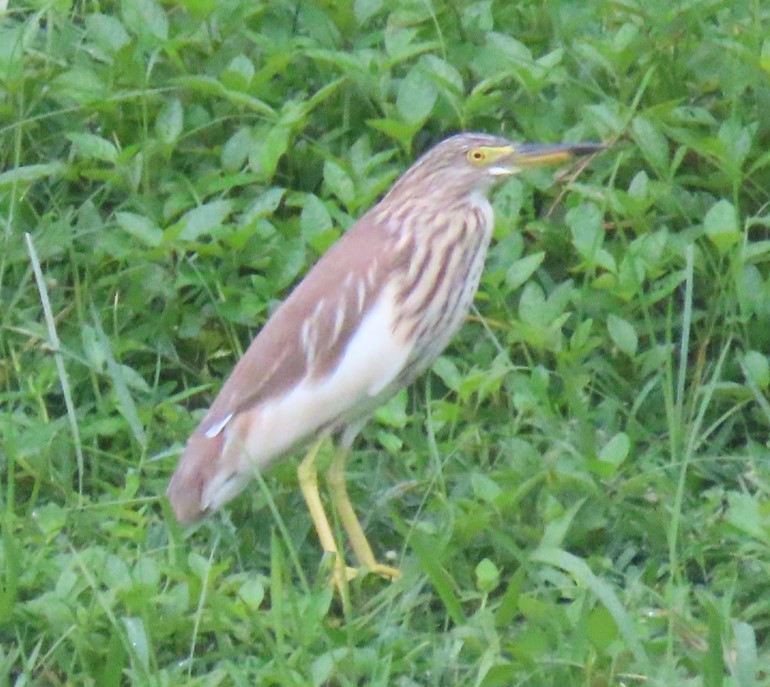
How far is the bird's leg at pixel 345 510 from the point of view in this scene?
14.8 feet

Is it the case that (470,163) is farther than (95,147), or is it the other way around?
(95,147)

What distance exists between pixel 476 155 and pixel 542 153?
14 centimetres

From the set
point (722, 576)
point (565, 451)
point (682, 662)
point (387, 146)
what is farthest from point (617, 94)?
point (682, 662)

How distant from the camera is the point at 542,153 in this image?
4.67 metres

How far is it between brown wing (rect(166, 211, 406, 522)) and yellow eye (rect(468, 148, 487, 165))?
283mm

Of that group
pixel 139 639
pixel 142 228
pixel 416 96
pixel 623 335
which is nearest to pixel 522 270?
pixel 623 335

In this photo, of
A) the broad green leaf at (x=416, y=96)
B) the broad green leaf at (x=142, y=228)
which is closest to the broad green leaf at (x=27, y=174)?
the broad green leaf at (x=142, y=228)

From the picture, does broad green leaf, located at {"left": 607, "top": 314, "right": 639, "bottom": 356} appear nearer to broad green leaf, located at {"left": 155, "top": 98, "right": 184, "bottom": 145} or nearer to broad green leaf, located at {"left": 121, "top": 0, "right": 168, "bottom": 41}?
broad green leaf, located at {"left": 155, "top": 98, "right": 184, "bottom": 145}

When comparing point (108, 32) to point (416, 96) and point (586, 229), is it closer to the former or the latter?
point (416, 96)

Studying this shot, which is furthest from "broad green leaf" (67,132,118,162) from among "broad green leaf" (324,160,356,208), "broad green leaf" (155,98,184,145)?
"broad green leaf" (324,160,356,208)

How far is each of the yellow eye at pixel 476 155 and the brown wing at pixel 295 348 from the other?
283 millimetres

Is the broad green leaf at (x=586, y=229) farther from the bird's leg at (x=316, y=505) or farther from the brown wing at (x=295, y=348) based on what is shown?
the bird's leg at (x=316, y=505)

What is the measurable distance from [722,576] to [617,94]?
162 cm

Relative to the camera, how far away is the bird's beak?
184 inches
